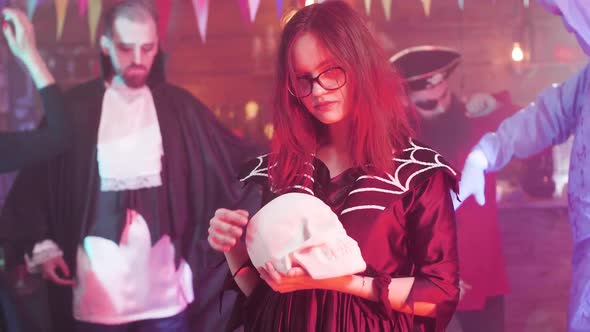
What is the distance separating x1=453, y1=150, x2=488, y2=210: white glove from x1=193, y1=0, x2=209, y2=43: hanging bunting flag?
102 centimetres

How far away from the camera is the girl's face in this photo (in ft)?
3.42

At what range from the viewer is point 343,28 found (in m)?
1.03

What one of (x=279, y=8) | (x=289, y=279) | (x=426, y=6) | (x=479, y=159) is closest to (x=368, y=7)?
(x=426, y=6)

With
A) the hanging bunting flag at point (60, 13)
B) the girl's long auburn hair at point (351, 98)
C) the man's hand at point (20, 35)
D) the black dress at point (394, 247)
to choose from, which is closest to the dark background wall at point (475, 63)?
the hanging bunting flag at point (60, 13)

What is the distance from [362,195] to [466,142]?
3.59ft

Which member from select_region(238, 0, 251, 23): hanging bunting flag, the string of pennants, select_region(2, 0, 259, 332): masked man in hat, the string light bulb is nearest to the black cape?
select_region(2, 0, 259, 332): masked man in hat

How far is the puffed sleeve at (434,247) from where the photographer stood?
0.99 m

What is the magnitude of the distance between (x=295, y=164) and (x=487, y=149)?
1066 millimetres

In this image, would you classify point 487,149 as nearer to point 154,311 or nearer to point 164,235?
point 164,235

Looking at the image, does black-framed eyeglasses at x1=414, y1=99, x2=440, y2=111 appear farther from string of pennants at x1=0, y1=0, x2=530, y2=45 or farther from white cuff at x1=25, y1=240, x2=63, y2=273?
white cuff at x1=25, y1=240, x2=63, y2=273

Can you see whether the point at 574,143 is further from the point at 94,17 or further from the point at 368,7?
the point at 94,17

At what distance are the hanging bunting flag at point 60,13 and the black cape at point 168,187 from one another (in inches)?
7.9

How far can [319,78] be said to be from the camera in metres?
1.05

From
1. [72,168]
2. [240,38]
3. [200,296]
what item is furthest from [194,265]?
[240,38]
